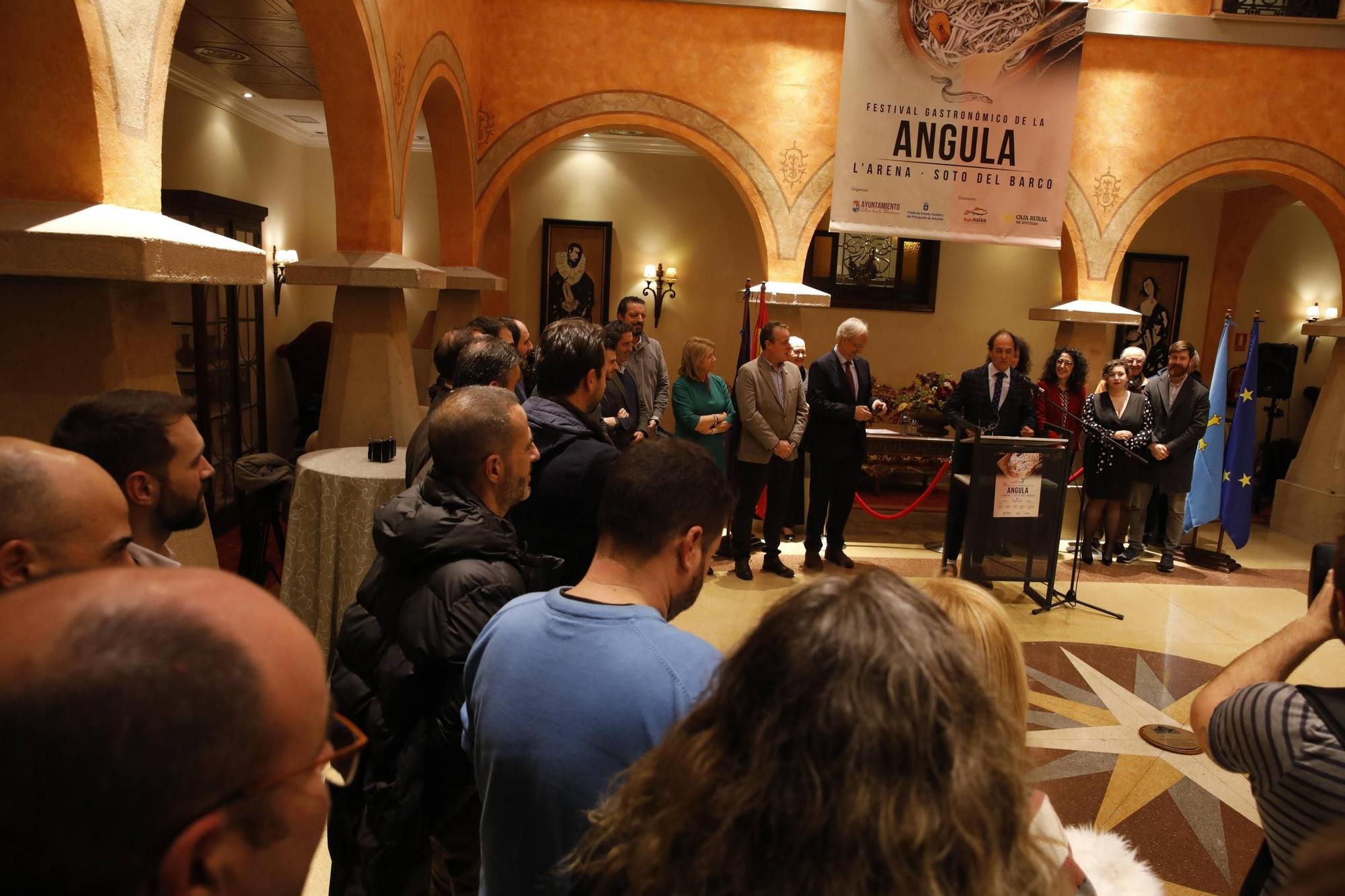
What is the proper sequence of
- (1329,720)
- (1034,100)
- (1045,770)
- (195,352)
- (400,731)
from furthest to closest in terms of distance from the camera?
(1034,100)
(195,352)
(1045,770)
(400,731)
(1329,720)

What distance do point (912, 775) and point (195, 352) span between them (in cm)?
720

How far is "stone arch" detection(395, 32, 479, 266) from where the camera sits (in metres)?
6.17

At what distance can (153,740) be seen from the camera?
60 cm

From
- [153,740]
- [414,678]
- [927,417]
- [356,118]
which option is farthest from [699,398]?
[153,740]

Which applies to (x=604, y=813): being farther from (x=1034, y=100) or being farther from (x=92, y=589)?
(x=1034, y=100)

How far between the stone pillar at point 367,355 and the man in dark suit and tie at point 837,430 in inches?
107

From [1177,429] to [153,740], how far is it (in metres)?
7.34

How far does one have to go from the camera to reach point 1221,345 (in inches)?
269

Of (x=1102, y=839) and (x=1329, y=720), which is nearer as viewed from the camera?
(x=1329, y=720)

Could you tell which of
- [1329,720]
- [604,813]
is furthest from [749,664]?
[1329,720]

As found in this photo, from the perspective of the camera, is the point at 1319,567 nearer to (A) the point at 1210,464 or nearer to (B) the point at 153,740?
(B) the point at 153,740

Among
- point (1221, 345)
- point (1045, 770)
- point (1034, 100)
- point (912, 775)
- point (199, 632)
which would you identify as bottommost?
point (1045, 770)

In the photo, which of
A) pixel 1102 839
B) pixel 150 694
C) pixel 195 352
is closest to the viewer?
pixel 150 694

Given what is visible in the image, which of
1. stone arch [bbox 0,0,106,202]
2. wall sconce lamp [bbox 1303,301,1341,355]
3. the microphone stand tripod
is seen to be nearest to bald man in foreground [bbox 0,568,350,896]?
stone arch [bbox 0,0,106,202]
